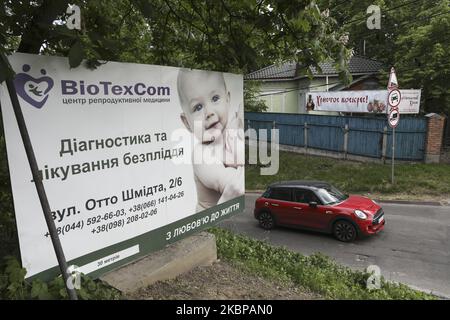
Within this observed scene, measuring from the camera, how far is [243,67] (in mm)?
5133

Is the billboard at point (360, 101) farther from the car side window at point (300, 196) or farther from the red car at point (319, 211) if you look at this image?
the car side window at point (300, 196)

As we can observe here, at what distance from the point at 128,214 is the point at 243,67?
8.14ft

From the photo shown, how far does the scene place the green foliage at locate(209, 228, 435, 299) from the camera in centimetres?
495

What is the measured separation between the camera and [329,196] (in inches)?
461

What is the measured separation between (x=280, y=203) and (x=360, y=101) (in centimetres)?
1097

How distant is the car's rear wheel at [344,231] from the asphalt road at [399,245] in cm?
18

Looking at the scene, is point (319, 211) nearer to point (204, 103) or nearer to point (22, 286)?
point (204, 103)

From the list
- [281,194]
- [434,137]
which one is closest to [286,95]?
[434,137]

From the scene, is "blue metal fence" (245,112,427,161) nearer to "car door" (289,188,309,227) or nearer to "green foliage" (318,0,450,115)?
"green foliage" (318,0,450,115)

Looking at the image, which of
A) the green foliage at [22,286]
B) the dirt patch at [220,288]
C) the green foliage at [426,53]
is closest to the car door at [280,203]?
the dirt patch at [220,288]

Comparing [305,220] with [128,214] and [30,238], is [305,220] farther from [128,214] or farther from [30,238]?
[30,238]

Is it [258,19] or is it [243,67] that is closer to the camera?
[258,19]

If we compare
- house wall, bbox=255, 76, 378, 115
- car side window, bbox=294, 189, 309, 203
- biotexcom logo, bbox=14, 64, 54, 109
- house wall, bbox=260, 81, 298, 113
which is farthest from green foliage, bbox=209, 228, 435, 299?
house wall, bbox=260, 81, 298, 113
